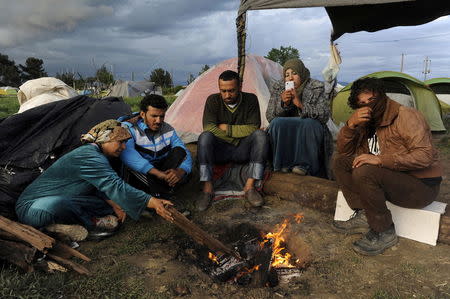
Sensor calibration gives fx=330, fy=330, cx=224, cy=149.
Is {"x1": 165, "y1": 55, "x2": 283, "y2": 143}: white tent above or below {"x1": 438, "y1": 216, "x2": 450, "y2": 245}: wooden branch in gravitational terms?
above

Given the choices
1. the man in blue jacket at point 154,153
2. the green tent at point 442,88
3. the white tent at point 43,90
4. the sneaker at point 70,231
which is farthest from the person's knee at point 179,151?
the green tent at point 442,88

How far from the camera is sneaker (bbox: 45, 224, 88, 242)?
9.66 feet

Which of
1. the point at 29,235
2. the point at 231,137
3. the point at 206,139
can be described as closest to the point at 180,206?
the point at 206,139

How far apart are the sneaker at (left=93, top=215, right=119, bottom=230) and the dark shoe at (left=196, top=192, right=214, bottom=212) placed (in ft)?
3.03

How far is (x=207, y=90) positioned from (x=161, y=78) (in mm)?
37335

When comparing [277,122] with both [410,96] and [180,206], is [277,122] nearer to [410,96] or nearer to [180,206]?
[180,206]

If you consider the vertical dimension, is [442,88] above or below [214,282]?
above

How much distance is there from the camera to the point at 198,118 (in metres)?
6.71

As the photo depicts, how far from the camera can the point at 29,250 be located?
7.87 feet

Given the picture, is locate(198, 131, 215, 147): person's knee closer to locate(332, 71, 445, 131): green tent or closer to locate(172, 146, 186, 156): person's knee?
locate(172, 146, 186, 156): person's knee

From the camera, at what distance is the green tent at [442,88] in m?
11.2

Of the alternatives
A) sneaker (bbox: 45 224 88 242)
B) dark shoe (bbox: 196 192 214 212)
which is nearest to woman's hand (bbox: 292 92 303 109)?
dark shoe (bbox: 196 192 214 212)

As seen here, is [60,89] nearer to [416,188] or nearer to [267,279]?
[267,279]

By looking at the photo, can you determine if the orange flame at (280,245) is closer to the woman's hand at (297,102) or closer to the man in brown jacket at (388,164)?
the man in brown jacket at (388,164)
